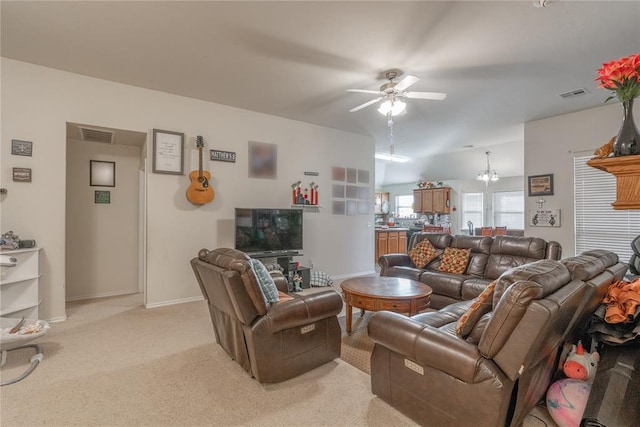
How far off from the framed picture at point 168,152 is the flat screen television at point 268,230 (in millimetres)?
1034

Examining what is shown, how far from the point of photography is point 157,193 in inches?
162

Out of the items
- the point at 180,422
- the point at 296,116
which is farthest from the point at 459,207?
the point at 180,422

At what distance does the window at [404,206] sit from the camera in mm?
10992

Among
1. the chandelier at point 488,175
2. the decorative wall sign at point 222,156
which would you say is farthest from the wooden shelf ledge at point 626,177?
the chandelier at point 488,175

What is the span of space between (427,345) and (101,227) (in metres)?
4.84

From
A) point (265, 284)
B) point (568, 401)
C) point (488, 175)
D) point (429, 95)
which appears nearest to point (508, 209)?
point (488, 175)

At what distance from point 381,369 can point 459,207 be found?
853 centimetres

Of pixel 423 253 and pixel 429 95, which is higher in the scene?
pixel 429 95

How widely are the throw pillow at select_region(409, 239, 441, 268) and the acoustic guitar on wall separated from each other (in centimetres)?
316

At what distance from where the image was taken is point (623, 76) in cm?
110

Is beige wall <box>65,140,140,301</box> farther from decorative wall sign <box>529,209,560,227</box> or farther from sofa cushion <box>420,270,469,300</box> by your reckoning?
decorative wall sign <box>529,209,560,227</box>

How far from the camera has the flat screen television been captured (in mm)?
4445

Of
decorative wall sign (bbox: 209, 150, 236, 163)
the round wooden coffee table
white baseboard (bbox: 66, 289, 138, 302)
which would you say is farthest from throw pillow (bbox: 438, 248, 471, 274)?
white baseboard (bbox: 66, 289, 138, 302)

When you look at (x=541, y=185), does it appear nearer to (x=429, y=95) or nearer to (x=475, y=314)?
(x=429, y=95)
